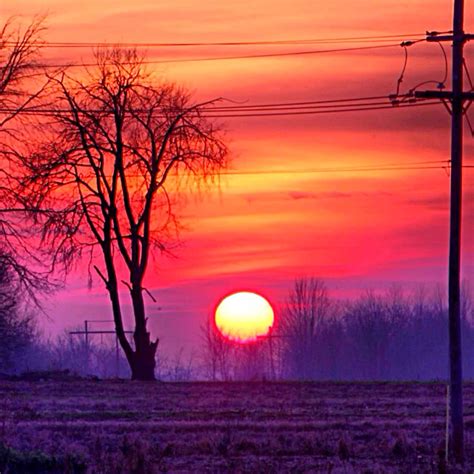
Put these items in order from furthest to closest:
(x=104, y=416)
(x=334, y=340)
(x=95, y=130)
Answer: (x=334, y=340), (x=95, y=130), (x=104, y=416)

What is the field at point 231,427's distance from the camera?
902 inches

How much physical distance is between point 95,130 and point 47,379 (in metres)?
10.7

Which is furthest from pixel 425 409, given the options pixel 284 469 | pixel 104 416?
pixel 284 469

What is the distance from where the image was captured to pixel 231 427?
28.8 meters

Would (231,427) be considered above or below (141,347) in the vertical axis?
below

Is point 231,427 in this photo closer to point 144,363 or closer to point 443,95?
point 443,95

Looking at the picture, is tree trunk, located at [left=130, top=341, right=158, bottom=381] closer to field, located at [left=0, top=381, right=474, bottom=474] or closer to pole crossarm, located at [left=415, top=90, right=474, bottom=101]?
field, located at [left=0, top=381, right=474, bottom=474]

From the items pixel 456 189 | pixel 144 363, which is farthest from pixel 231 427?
pixel 144 363

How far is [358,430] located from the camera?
2845 cm

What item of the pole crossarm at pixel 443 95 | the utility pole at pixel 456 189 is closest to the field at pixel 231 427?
the utility pole at pixel 456 189

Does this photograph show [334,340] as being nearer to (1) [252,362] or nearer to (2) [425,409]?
(1) [252,362]

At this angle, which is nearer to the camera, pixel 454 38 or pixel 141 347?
pixel 454 38

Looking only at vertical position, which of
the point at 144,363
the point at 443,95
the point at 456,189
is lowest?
the point at 144,363

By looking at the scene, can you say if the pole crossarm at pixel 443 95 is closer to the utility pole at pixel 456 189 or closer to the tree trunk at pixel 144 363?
the utility pole at pixel 456 189
